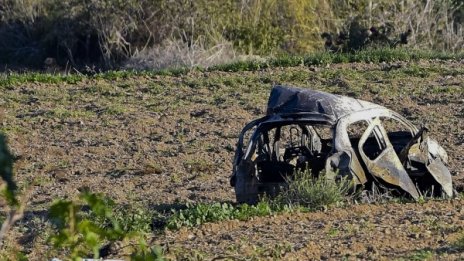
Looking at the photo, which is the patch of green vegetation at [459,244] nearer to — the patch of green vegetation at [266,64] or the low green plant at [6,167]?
the low green plant at [6,167]

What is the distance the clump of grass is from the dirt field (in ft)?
0.69

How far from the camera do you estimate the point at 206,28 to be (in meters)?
27.9

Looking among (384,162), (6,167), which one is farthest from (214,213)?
(6,167)

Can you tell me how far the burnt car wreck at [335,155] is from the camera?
1293cm

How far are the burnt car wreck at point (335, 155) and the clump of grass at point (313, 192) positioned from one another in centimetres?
12

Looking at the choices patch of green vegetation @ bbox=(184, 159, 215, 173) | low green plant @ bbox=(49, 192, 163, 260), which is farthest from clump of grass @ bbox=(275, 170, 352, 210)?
low green plant @ bbox=(49, 192, 163, 260)

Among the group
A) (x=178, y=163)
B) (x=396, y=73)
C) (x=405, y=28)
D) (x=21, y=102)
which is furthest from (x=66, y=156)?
(x=405, y=28)

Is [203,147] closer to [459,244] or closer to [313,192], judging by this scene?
[313,192]

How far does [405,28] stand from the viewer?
26688 mm

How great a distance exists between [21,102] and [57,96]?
2.27 feet

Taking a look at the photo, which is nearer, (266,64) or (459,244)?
(459,244)

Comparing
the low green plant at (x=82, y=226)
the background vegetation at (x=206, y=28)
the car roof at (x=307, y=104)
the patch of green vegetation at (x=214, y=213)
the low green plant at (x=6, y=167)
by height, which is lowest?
the background vegetation at (x=206, y=28)

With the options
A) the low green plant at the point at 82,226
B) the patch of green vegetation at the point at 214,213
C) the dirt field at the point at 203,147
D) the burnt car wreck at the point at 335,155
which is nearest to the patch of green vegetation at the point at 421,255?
the dirt field at the point at 203,147

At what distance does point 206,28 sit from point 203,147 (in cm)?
1063
